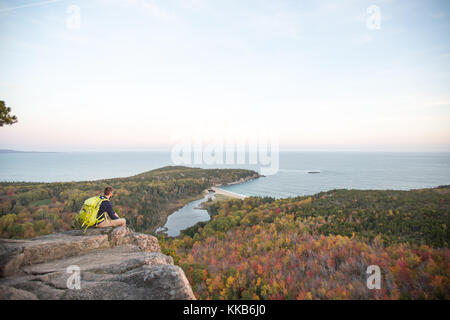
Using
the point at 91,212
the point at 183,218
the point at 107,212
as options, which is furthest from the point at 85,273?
the point at 183,218

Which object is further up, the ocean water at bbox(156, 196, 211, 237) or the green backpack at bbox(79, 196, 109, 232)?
the green backpack at bbox(79, 196, 109, 232)

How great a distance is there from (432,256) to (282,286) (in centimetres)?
668

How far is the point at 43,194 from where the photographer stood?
3519cm

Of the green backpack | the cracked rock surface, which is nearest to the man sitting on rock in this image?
the green backpack

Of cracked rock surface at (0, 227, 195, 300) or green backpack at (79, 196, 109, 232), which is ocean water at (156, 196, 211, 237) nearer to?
green backpack at (79, 196, 109, 232)

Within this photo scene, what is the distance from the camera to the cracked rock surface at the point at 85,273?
14.2 feet

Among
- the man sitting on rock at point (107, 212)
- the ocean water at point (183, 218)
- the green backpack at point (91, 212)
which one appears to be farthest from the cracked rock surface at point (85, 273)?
the ocean water at point (183, 218)

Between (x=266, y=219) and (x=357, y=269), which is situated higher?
(x=357, y=269)

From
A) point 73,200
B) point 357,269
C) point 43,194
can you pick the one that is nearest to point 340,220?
point 357,269

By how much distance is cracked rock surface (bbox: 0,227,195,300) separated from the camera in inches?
171

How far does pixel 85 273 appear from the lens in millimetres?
5156

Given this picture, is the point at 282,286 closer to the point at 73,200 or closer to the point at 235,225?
the point at 235,225

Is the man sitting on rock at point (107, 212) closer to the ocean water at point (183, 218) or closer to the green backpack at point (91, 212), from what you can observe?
the green backpack at point (91, 212)

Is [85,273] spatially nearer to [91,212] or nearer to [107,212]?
[91,212]
